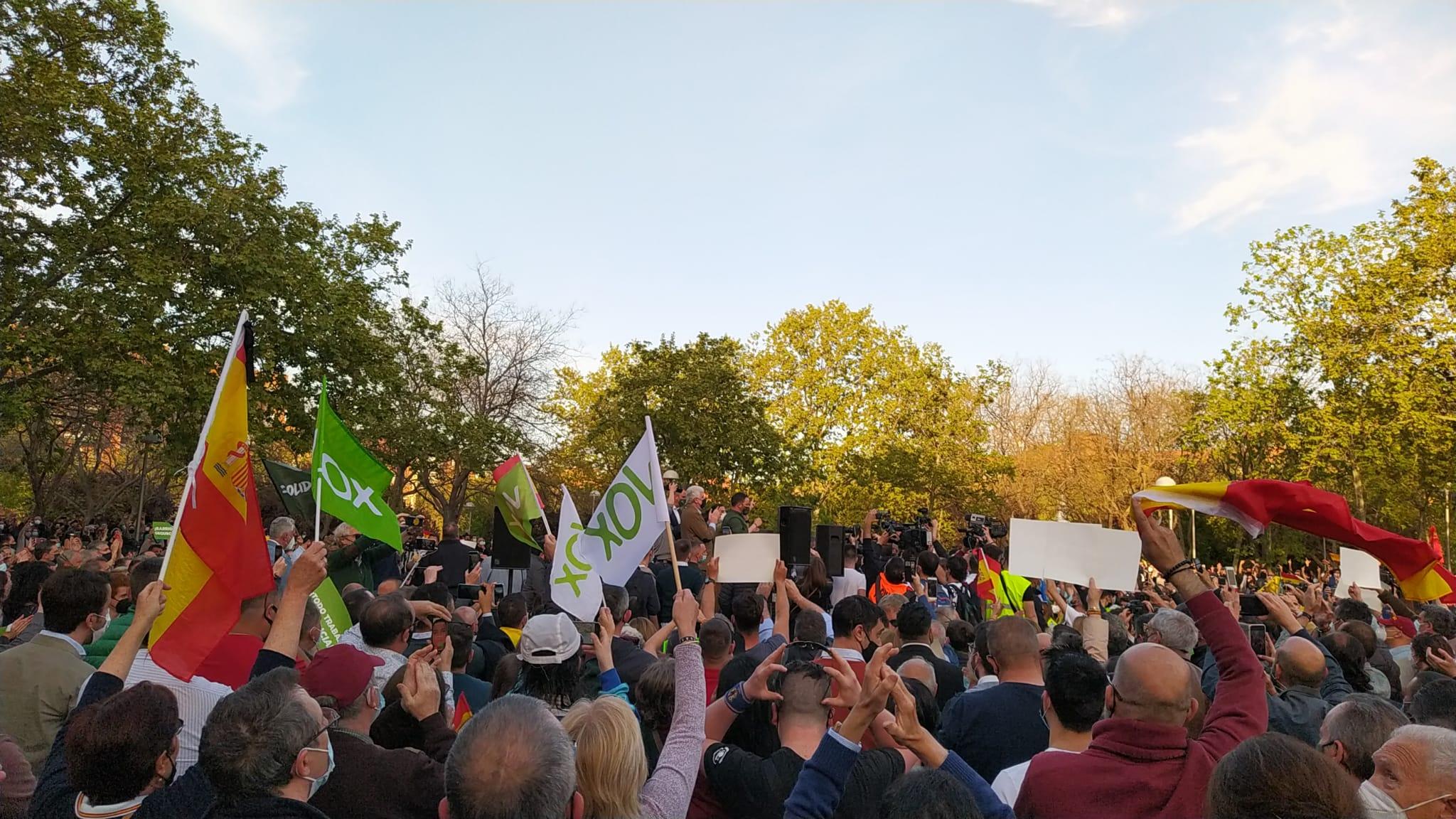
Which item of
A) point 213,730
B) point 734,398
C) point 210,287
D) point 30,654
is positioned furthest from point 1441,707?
point 734,398

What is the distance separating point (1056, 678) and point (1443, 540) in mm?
46020

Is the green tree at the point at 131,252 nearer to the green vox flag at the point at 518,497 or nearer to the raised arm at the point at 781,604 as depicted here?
the green vox flag at the point at 518,497

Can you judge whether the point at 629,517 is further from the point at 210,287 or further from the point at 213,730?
the point at 210,287

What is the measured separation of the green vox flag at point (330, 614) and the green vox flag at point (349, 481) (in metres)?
0.47

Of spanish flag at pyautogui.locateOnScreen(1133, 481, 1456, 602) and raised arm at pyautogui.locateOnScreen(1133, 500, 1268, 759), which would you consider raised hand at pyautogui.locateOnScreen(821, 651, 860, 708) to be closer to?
raised arm at pyautogui.locateOnScreen(1133, 500, 1268, 759)

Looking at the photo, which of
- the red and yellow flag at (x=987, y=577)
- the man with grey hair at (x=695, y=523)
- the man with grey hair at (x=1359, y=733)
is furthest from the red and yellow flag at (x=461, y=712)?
the man with grey hair at (x=695, y=523)

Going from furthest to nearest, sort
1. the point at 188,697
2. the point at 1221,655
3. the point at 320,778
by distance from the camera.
→ the point at 188,697
the point at 1221,655
the point at 320,778

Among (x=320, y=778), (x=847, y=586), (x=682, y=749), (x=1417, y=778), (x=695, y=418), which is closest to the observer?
(x=1417, y=778)

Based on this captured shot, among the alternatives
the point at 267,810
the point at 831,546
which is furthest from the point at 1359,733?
the point at 831,546

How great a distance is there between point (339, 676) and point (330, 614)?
3.11 m

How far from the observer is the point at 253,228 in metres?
23.5

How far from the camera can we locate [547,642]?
466 centimetres

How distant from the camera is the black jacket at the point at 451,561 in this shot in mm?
11133

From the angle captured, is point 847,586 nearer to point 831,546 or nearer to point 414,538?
point 831,546
